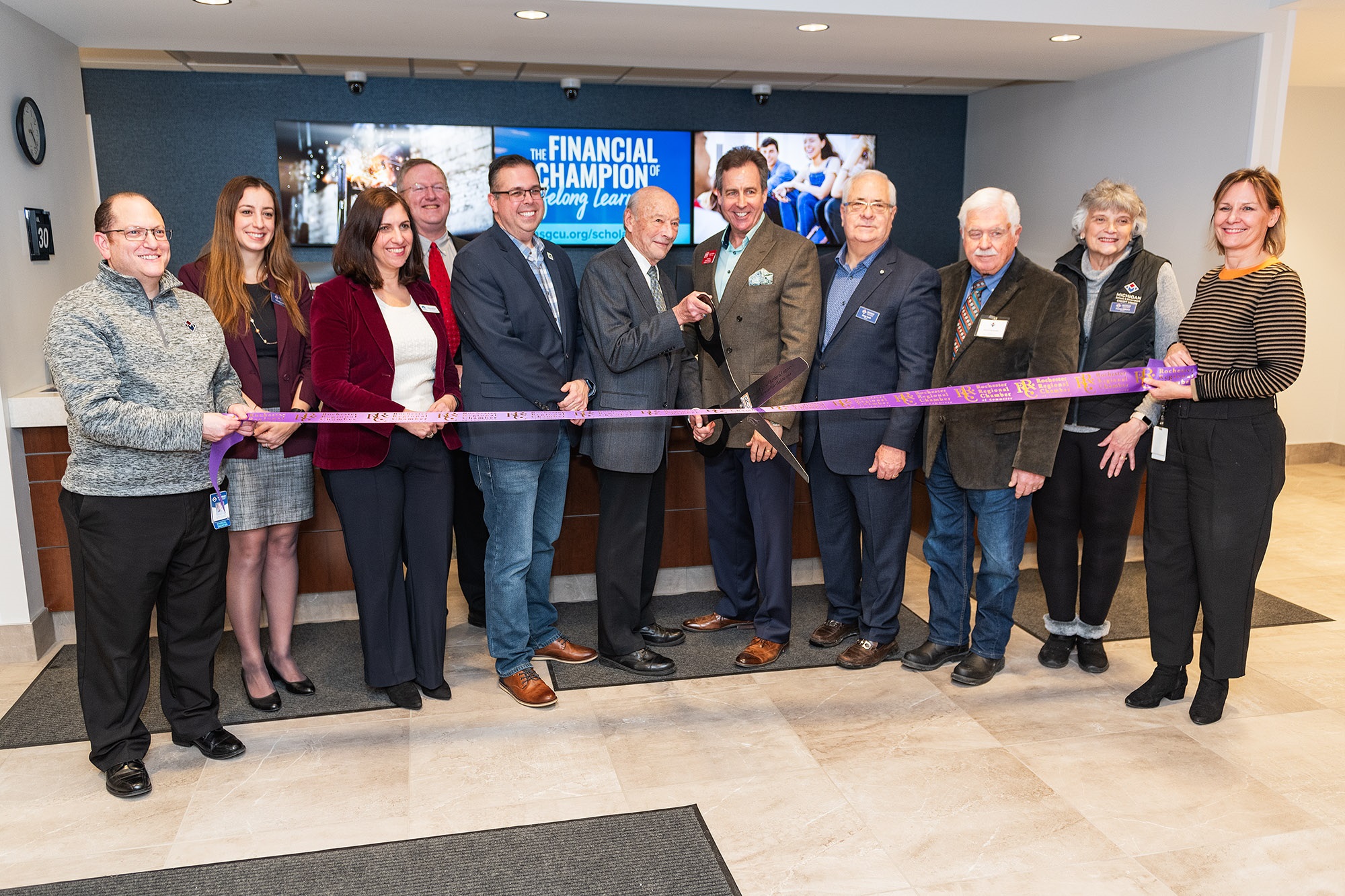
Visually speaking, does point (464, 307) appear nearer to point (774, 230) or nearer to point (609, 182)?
point (774, 230)

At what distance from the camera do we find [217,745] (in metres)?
2.95

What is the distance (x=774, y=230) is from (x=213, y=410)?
1936 mm

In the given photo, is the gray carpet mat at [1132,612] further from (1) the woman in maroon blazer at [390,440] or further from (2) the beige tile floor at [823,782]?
(1) the woman in maroon blazer at [390,440]

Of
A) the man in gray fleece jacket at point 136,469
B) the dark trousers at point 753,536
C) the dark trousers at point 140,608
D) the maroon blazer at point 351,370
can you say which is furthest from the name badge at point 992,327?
the dark trousers at point 140,608

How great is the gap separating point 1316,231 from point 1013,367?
5.21 m

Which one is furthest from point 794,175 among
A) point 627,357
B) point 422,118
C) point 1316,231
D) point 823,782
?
point 823,782

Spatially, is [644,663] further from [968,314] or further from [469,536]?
[968,314]

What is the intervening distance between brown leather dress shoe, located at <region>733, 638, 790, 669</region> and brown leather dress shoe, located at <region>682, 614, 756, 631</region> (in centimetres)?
25

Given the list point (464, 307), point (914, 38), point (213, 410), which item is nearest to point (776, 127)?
point (914, 38)

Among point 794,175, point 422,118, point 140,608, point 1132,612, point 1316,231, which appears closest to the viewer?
point 140,608

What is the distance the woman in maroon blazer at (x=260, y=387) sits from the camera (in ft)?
9.78

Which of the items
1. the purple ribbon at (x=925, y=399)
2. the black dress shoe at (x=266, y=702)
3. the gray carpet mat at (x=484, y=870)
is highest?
the purple ribbon at (x=925, y=399)

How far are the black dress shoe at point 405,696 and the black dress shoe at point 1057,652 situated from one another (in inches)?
90.2

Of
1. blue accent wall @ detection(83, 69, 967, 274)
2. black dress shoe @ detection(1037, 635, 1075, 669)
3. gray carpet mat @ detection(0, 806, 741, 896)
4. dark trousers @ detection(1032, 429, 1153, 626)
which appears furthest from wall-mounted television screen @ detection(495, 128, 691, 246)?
gray carpet mat @ detection(0, 806, 741, 896)
